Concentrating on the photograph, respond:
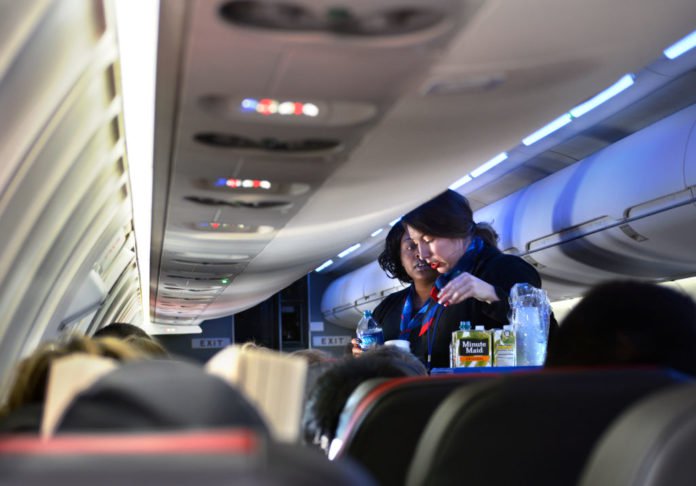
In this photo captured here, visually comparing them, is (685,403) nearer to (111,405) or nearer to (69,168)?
(111,405)

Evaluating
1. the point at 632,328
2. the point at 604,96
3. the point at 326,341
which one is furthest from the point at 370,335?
the point at 326,341

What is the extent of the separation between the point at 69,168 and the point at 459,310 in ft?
6.62

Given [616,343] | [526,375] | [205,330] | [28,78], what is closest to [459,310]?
[28,78]

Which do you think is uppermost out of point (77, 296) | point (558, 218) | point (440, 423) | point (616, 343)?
point (558, 218)

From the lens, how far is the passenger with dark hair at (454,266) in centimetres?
446

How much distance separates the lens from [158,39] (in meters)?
2.38

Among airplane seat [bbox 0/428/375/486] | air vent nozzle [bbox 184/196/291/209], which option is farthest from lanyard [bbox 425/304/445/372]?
airplane seat [bbox 0/428/375/486]

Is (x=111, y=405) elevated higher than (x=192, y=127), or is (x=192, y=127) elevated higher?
(x=192, y=127)

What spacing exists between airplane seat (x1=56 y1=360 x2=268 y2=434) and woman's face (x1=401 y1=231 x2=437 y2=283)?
418 centimetres

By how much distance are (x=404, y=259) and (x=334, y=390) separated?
3319mm

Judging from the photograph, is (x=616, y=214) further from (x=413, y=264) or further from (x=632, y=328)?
(x=632, y=328)

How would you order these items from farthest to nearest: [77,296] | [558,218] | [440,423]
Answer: [558,218] → [77,296] → [440,423]

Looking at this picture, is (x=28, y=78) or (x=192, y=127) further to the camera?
(x=192, y=127)

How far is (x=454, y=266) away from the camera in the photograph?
4.65 metres
